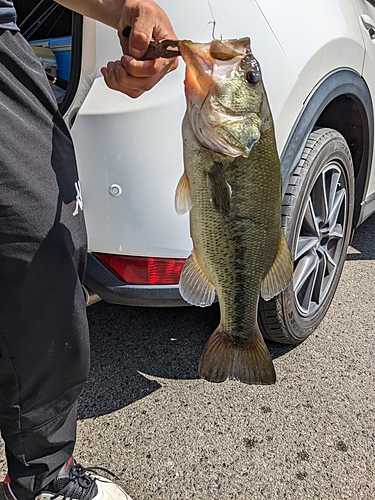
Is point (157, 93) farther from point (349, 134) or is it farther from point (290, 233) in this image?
point (349, 134)

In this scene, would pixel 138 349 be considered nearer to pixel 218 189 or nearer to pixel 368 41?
pixel 218 189

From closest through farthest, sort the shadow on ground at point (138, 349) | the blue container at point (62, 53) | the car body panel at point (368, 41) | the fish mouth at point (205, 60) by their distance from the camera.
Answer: the fish mouth at point (205, 60)
the shadow on ground at point (138, 349)
the car body panel at point (368, 41)
the blue container at point (62, 53)

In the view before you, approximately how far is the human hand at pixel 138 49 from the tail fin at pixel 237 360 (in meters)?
0.77

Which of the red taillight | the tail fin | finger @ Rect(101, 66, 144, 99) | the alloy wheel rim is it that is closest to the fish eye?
finger @ Rect(101, 66, 144, 99)

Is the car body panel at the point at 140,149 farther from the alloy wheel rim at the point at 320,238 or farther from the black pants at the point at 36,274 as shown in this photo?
the alloy wheel rim at the point at 320,238

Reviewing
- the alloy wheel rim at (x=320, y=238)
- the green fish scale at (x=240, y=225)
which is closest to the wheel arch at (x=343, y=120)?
the alloy wheel rim at (x=320, y=238)

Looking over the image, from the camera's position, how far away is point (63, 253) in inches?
55.5

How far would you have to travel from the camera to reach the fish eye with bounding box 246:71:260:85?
1145 millimetres

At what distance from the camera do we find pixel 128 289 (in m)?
1.96

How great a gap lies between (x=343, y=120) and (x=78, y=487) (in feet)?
7.31

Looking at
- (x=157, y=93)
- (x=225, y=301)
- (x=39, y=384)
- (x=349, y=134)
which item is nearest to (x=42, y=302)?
(x=39, y=384)

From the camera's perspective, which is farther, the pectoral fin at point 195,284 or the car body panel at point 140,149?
the car body panel at point 140,149

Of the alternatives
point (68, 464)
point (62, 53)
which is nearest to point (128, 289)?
point (68, 464)

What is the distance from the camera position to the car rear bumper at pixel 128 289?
1.96 m
